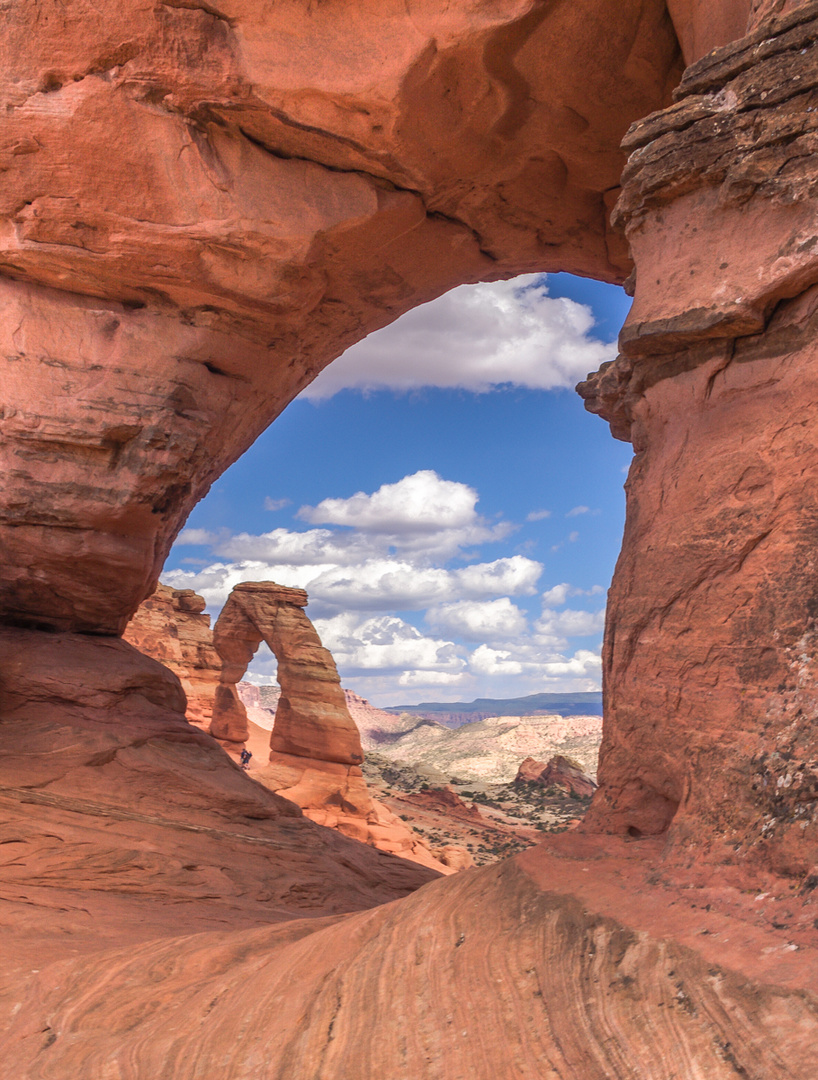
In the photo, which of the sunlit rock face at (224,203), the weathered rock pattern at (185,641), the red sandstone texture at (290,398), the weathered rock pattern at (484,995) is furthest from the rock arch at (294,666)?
the weathered rock pattern at (484,995)

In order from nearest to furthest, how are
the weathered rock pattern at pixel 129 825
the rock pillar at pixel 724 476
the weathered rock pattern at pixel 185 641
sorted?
the rock pillar at pixel 724 476, the weathered rock pattern at pixel 129 825, the weathered rock pattern at pixel 185 641

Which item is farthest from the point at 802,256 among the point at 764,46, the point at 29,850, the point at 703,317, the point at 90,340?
the point at 29,850

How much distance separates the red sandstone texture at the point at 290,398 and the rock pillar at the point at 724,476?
0.07 feet

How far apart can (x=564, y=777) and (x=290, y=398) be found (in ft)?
87.5

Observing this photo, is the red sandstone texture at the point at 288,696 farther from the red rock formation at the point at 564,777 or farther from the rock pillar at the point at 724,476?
the rock pillar at the point at 724,476

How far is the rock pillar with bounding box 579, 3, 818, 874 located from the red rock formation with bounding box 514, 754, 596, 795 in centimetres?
2881

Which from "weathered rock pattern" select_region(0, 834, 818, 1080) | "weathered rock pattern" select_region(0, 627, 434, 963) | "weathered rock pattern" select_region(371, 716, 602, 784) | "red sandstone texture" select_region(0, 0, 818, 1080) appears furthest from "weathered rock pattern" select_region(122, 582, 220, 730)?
"weathered rock pattern" select_region(0, 834, 818, 1080)

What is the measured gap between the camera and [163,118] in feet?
25.4

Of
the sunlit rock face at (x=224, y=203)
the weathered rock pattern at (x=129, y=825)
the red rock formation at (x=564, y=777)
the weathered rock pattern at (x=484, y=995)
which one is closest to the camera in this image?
the weathered rock pattern at (x=484, y=995)

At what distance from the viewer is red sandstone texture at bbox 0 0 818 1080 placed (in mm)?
3406

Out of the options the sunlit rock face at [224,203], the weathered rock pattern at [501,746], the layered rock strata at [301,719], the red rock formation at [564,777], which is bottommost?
the weathered rock pattern at [501,746]

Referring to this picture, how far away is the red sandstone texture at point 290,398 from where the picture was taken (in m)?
3.41

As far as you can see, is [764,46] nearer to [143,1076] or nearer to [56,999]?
[143,1076]

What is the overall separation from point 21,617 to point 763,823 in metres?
9.55
